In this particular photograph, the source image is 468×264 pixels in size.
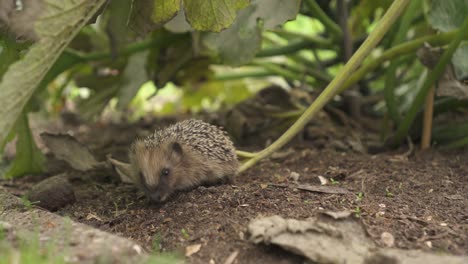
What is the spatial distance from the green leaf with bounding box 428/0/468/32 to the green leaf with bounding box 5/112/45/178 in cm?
371

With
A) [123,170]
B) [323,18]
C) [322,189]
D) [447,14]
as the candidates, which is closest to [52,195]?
[123,170]

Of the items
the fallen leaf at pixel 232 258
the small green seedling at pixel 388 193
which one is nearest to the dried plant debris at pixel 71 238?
the fallen leaf at pixel 232 258

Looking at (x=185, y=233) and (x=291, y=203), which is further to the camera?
(x=291, y=203)

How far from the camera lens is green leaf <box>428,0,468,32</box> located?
4.61 meters

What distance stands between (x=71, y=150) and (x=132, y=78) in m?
1.36

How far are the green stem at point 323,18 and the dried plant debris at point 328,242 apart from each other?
2492mm

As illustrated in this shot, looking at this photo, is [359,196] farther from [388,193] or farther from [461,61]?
[461,61]

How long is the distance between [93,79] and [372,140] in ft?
10.8

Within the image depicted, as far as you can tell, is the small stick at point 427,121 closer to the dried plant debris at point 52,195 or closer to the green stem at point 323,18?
the green stem at point 323,18

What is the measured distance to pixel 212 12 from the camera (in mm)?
3932

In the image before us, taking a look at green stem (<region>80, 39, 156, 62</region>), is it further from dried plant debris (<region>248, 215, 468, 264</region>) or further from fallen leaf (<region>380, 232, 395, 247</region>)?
fallen leaf (<region>380, 232, 395, 247</region>)

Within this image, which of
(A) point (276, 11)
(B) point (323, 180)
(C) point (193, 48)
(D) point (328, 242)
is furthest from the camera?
(C) point (193, 48)

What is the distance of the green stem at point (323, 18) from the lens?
17.0 ft

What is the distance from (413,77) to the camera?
21.8 ft
